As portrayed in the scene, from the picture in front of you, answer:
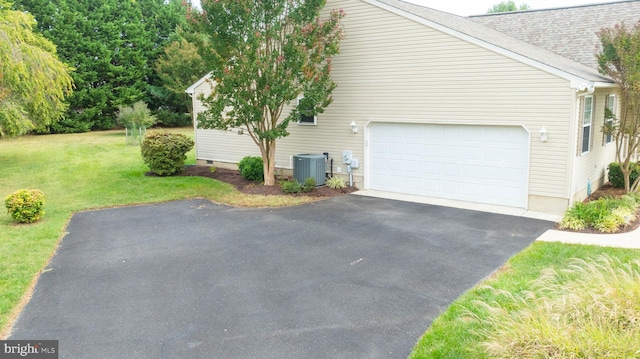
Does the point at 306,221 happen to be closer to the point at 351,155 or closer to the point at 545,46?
the point at 351,155

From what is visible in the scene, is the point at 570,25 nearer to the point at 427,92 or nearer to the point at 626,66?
the point at 626,66

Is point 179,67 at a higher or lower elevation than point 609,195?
higher

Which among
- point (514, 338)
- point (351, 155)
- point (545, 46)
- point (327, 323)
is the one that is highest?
point (545, 46)

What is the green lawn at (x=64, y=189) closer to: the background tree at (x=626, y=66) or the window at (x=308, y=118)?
the window at (x=308, y=118)

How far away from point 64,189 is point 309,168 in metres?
7.73

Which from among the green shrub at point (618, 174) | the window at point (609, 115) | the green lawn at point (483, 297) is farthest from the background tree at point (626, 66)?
the green lawn at point (483, 297)

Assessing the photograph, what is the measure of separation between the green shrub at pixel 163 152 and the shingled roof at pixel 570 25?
12.8 metres

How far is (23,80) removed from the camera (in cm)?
1645

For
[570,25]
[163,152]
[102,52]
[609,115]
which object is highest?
[102,52]

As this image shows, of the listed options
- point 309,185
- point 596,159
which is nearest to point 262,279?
point 309,185

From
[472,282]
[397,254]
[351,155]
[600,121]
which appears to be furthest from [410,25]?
[472,282]

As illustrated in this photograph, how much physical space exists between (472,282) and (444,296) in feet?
2.40

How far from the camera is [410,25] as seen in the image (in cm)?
1275

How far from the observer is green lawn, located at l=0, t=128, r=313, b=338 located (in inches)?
326
